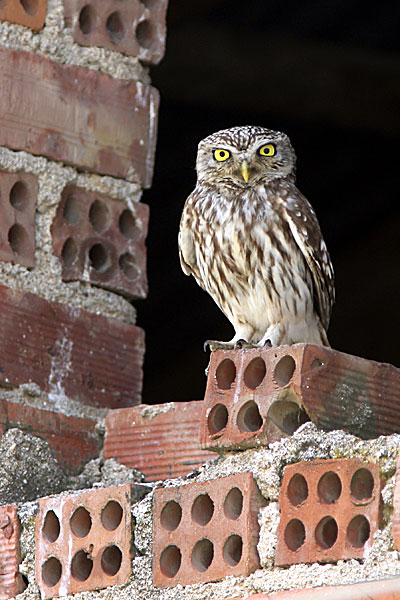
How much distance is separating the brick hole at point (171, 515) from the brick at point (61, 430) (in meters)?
0.72

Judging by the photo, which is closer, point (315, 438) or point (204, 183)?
point (315, 438)

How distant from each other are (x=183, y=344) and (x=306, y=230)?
3.95 metres

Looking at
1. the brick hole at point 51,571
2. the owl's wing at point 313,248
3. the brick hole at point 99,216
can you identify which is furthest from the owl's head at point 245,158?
the brick hole at point 51,571

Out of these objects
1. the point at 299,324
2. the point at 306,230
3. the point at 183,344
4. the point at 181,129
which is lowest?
the point at 299,324

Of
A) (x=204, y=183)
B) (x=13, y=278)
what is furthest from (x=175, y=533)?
(x=204, y=183)

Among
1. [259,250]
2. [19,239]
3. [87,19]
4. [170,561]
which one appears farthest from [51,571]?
[87,19]

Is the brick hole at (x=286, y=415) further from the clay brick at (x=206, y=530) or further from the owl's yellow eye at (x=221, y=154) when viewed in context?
the owl's yellow eye at (x=221, y=154)

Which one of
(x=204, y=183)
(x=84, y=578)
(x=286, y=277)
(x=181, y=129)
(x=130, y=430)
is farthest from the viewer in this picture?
(x=181, y=129)

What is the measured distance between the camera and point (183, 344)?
25.7 feet

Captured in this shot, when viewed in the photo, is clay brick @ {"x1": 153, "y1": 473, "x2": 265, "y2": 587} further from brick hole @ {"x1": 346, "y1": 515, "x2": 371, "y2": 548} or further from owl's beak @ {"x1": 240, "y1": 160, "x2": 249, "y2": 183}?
owl's beak @ {"x1": 240, "y1": 160, "x2": 249, "y2": 183}

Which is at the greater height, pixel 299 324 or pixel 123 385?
pixel 299 324

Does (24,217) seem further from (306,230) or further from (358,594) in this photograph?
(358,594)

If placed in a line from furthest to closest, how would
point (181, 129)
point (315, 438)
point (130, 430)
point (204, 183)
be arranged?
1. point (181, 129)
2. point (204, 183)
3. point (130, 430)
4. point (315, 438)

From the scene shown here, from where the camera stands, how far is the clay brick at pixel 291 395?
2617mm
